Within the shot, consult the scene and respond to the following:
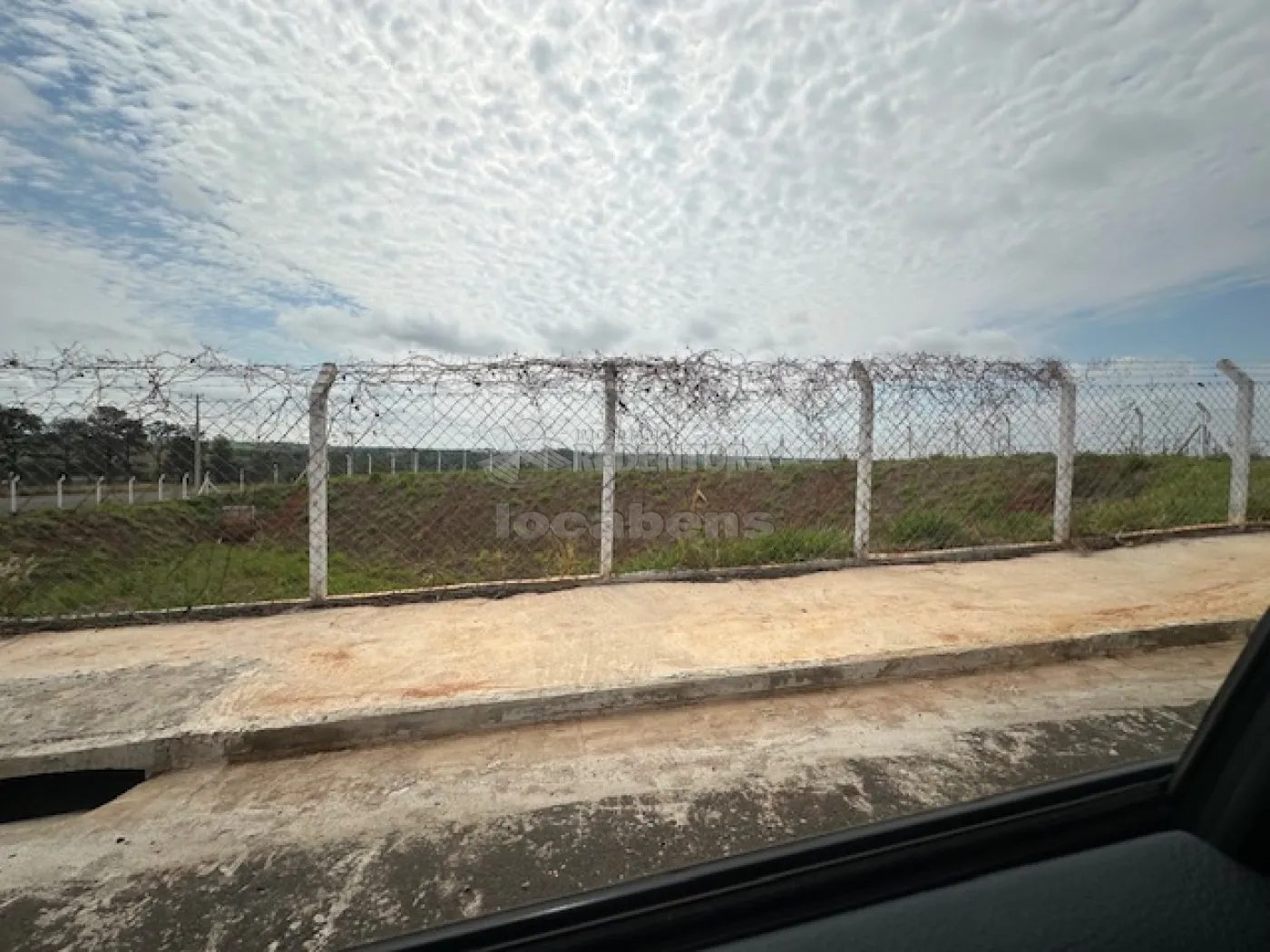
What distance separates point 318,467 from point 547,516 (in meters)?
2.77

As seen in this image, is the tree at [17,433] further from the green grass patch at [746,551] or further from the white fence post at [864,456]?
the white fence post at [864,456]

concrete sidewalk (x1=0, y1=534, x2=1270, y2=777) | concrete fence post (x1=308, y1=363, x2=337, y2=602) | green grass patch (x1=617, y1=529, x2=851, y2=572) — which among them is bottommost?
concrete sidewalk (x1=0, y1=534, x2=1270, y2=777)

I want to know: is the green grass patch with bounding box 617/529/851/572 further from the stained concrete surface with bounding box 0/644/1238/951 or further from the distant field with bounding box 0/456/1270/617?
the stained concrete surface with bounding box 0/644/1238/951

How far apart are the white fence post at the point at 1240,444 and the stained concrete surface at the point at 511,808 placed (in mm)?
5910

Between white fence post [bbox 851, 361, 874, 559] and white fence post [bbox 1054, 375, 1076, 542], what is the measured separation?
252 cm

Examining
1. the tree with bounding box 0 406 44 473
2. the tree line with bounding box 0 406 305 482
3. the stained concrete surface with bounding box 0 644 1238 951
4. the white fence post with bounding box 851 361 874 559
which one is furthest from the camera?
the white fence post with bounding box 851 361 874 559

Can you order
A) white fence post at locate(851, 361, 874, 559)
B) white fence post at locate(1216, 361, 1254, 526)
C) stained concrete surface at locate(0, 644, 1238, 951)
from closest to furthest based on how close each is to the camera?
1. stained concrete surface at locate(0, 644, 1238, 951)
2. white fence post at locate(851, 361, 874, 559)
3. white fence post at locate(1216, 361, 1254, 526)

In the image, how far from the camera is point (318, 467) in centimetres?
515

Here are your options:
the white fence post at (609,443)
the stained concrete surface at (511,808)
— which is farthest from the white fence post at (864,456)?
the stained concrete surface at (511,808)

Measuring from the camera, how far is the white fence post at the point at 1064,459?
6969mm

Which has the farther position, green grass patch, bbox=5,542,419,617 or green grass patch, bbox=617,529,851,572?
green grass patch, bbox=617,529,851,572

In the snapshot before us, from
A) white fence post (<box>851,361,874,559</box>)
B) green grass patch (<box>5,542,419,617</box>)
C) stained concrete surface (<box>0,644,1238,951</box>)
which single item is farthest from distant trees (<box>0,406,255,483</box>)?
white fence post (<box>851,361,874,559</box>)

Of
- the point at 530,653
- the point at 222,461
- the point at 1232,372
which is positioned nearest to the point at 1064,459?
the point at 1232,372

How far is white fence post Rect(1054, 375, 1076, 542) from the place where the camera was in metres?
6.97
